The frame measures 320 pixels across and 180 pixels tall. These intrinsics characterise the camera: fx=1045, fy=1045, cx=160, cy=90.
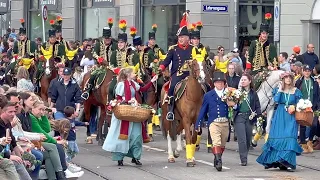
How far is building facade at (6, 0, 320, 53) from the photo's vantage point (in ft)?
115

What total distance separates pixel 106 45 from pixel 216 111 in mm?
7249

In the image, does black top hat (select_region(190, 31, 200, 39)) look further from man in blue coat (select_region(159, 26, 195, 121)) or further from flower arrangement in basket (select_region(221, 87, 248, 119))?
flower arrangement in basket (select_region(221, 87, 248, 119))

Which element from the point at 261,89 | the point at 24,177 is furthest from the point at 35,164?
the point at 261,89

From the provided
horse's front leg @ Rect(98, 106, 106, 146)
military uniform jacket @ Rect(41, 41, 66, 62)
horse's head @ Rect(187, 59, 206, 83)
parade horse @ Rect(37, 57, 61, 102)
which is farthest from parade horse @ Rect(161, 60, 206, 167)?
military uniform jacket @ Rect(41, 41, 66, 62)

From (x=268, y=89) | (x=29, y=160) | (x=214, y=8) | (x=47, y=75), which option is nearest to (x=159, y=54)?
(x=47, y=75)

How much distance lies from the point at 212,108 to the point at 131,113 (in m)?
1.59

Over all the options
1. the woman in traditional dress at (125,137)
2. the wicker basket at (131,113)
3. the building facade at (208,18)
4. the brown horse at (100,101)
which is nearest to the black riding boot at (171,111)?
the woman in traditional dress at (125,137)

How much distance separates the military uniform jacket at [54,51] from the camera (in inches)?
1151

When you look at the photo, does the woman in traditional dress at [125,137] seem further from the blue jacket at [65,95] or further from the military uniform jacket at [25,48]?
the military uniform jacket at [25,48]

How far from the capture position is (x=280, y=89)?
19.4m

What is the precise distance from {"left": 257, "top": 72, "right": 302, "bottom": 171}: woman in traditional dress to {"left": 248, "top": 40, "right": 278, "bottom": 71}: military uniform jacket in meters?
6.06

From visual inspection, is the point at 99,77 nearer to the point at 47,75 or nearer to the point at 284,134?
the point at 47,75

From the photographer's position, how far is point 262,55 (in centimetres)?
2573

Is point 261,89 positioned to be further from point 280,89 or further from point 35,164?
point 35,164
